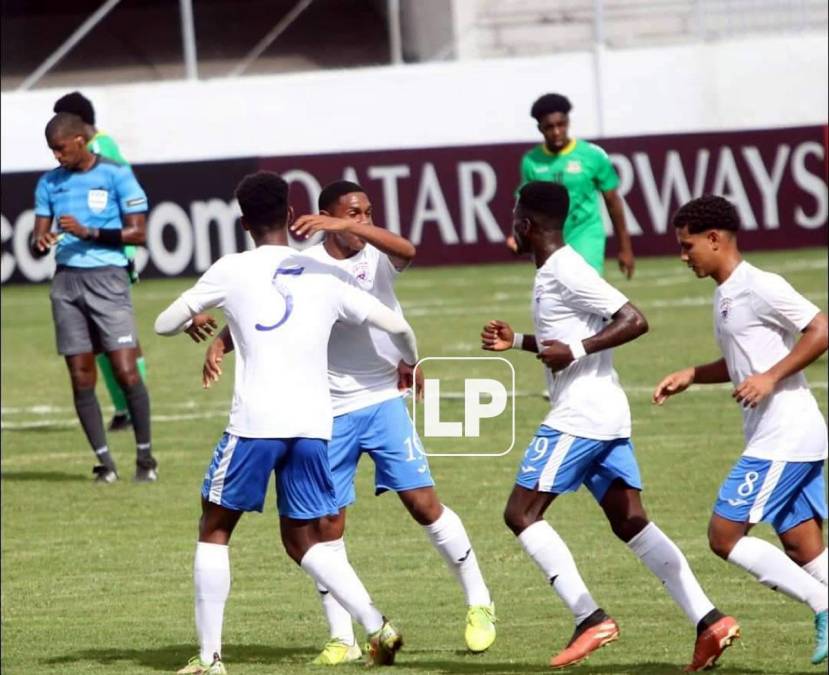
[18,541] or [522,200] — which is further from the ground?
[522,200]

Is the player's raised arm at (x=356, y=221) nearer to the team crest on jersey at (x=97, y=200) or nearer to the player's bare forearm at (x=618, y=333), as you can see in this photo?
the player's bare forearm at (x=618, y=333)

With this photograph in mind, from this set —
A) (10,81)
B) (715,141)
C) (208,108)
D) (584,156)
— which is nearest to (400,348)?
(584,156)

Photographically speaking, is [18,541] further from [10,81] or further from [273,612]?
[10,81]

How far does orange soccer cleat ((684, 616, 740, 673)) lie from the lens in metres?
7.44

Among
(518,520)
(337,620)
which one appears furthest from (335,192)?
(337,620)

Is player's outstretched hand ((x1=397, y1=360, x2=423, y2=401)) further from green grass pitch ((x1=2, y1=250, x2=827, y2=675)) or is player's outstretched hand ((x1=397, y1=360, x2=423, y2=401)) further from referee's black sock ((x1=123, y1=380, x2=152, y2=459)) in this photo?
referee's black sock ((x1=123, y1=380, x2=152, y2=459))

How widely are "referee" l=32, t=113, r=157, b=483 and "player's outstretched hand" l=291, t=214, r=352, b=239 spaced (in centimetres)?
515

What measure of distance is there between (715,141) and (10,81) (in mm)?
13936

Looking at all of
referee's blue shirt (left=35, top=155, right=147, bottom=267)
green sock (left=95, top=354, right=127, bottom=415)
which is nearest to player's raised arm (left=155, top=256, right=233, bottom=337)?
referee's blue shirt (left=35, top=155, right=147, bottom=267)

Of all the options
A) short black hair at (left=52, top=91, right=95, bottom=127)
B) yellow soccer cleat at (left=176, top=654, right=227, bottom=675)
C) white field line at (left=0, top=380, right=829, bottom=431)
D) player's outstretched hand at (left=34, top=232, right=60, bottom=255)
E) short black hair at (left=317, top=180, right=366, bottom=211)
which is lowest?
white field line at (left=0, top=380, right=829, bottom=431)

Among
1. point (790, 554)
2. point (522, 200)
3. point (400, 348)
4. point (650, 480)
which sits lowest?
Answer: point (650, 480)

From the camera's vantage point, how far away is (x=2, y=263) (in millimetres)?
26000

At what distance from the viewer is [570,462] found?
25.7 ft

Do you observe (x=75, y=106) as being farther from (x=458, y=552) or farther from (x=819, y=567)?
(x=819, y=567)
